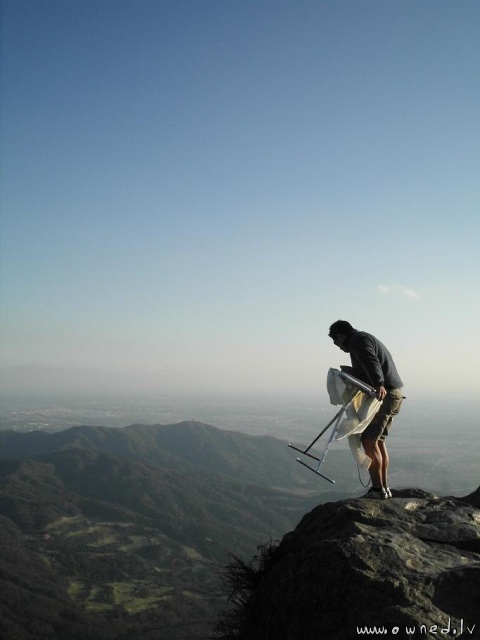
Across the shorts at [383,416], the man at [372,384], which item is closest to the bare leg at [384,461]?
the man at [372,384]

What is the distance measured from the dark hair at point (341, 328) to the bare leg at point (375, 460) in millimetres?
2097

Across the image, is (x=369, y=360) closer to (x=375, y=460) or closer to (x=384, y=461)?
(x=375, y=460)

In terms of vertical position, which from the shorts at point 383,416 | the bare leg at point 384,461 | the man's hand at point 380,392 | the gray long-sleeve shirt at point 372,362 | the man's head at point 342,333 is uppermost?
the man's head at point 342,333

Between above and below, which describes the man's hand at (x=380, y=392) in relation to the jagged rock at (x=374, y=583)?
above

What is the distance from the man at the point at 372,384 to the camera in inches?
310

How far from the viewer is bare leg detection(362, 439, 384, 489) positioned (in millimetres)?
8000

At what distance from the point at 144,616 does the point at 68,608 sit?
71.1 feet

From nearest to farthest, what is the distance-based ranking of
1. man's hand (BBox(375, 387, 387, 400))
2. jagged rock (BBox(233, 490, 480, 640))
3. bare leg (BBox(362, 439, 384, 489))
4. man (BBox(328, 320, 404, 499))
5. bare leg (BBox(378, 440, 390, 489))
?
1. jagged rock (BBox(233, 490, 480, 640))
2. man's hand (BBox(375, 387, 387, 400))
3. man (BBox(328, 320, 404, 499))
4. bare leg (BBox(362, 439, 384, 489))
5. bare leg (BBox(378, 440, 390, 489))

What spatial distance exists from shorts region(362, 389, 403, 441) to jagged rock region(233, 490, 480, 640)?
158 centimetres

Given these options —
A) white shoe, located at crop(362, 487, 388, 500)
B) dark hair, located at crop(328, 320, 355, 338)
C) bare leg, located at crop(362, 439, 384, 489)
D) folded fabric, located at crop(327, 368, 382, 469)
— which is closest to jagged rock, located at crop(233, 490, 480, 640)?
white shoe, located at crop(362, 487, 388, 500)

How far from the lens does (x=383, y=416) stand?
26.7ft

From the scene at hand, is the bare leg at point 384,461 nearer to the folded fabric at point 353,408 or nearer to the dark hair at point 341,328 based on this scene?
the folded fabric at point 353,408

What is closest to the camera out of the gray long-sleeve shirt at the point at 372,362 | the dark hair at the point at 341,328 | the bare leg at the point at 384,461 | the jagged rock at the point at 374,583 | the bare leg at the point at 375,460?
the jagged rock at the point at 374,583

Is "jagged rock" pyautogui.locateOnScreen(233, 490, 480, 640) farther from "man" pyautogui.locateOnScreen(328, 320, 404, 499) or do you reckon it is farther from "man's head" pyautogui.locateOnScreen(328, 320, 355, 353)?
"man's head" pyautogui.locateOnScreen(328, 320, 355, 353)
